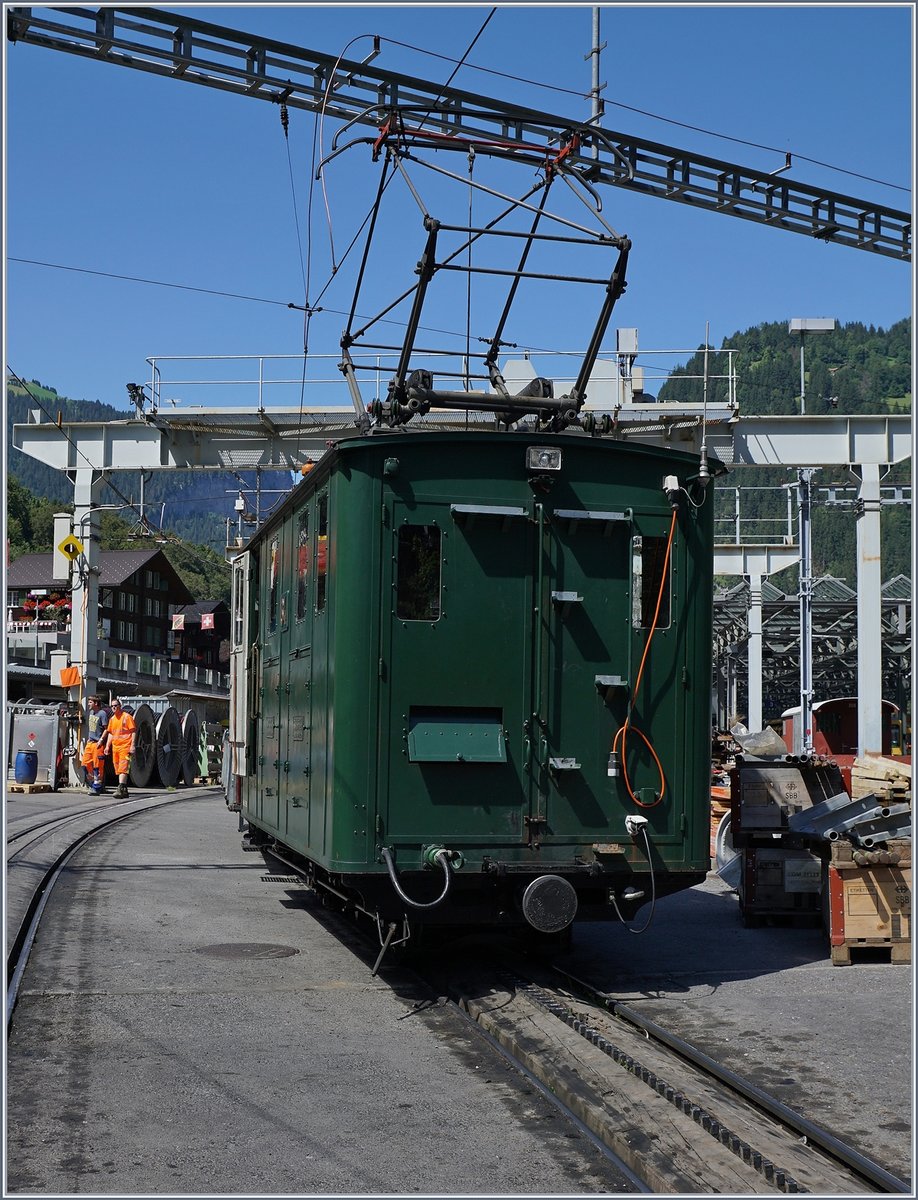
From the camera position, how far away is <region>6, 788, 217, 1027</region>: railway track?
10.2 metres

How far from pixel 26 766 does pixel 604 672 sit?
22.0 m

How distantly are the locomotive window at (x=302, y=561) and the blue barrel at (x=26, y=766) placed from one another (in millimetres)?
19738

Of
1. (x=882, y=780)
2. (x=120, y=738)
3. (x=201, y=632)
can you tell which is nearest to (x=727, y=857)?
(x=882, y=780)

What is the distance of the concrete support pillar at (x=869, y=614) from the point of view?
2514 cm

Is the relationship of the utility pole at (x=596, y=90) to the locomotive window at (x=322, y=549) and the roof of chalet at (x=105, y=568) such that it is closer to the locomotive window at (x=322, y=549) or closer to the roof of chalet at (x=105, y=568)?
the locomotive window at (x=322, y=549)

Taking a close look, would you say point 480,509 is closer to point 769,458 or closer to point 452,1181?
point 452,1181

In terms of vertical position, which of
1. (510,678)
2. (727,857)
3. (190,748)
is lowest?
(190,748)

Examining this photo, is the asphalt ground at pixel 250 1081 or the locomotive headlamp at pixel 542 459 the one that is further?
the locomotive headlamp at pixel 542 459

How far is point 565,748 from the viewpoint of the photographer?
29.0 ft

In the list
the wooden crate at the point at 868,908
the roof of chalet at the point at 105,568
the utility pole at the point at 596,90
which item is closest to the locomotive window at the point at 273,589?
the wooden crate at the point at 868,908

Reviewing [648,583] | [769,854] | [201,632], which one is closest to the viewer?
[648,583]

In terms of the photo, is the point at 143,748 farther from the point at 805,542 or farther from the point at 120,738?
the point at 805,542

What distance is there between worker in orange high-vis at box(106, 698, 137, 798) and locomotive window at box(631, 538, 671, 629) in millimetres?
21098

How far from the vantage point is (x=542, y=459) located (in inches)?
350
